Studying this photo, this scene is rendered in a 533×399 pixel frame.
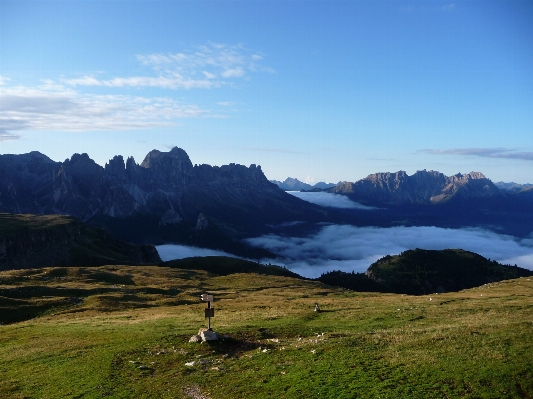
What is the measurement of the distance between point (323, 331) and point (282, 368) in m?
13.8

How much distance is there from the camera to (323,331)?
42.9 m

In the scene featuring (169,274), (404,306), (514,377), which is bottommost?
(169,274)

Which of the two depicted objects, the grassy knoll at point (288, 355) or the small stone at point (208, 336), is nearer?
the grassy knoll at point (288, 355)

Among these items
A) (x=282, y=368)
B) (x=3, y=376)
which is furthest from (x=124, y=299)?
(x=282, y=368)

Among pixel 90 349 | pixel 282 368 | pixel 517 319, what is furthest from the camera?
pixel 517 319

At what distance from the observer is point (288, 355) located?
3338 cm

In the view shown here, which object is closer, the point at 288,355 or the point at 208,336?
the point at 288,355

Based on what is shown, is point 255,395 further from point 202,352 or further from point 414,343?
point 414,343

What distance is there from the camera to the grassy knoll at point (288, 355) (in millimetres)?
26359

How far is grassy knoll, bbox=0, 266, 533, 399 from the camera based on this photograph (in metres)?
26.4

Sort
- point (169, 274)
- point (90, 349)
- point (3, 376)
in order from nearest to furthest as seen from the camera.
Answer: point (3, 376) → point (90, 349) → point (169, 274)

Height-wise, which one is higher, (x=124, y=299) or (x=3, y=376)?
(x=3, y=376)

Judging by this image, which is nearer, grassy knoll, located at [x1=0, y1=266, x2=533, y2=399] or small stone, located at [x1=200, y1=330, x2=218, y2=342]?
grassy knoll, located at [x1=0, y1=266, x2=533, y2=399]

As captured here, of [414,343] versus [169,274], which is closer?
[414,343]
